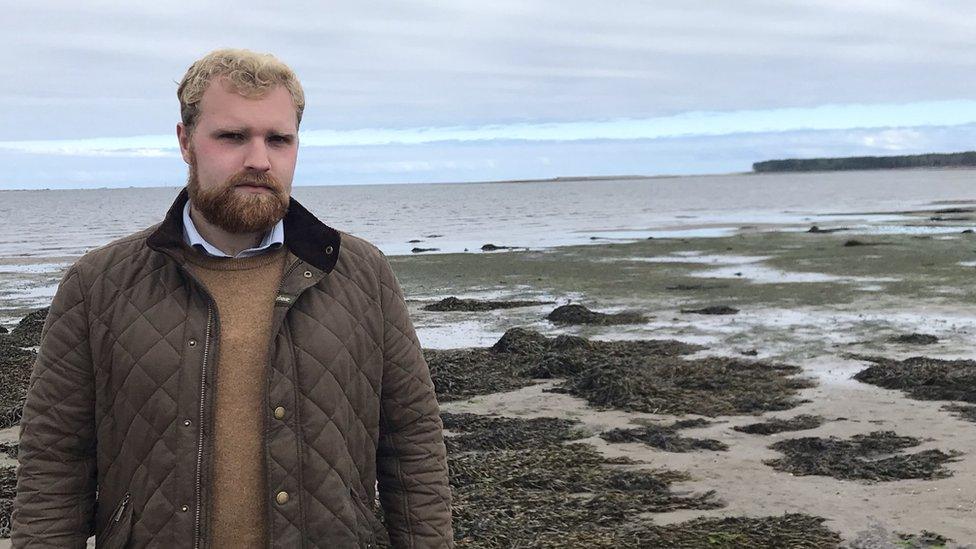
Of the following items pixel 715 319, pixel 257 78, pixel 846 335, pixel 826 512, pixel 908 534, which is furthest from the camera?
pixel 715 319

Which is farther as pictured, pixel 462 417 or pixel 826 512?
pixel 462 417

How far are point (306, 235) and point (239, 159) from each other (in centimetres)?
29

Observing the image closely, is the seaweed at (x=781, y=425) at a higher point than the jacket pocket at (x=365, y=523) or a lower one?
lower

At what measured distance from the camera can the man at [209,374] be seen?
2730mm

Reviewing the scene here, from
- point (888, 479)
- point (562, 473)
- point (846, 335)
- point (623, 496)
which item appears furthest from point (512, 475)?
point (846, 335)

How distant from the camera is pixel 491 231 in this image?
5125cm

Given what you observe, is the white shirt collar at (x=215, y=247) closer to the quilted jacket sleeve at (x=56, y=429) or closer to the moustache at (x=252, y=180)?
the moustache at (x=252, y=180)

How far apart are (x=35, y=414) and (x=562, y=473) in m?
5.81

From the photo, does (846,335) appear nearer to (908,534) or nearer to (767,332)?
(767,332)

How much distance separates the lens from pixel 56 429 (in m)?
2.75

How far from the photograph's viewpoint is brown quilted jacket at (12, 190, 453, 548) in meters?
2.73

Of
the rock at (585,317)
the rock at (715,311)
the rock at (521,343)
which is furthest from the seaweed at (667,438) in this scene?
the rock at (715,311)

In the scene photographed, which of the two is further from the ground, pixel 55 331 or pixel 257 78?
pixel 257 78

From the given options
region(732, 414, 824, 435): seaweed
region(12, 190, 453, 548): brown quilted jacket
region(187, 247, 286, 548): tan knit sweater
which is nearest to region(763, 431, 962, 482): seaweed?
region(732, 414, 824, 435): seaweed
